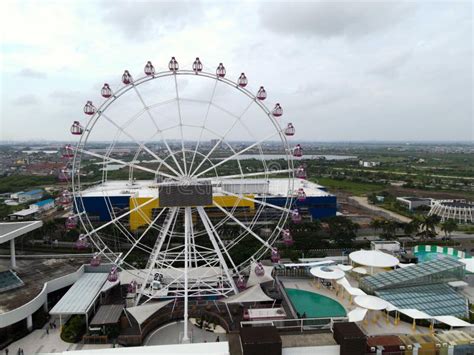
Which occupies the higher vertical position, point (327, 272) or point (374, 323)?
point (327, 272)

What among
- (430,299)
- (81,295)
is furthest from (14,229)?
Answer: (430,299)

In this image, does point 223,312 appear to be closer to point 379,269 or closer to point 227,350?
point 227,350

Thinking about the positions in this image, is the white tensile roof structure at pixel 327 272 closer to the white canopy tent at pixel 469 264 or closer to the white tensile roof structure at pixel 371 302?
the white tensile roof structure at pixel 371 302

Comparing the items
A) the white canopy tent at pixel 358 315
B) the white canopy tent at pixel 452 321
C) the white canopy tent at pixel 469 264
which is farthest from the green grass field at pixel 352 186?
the white canopy tent at pixel 358 315

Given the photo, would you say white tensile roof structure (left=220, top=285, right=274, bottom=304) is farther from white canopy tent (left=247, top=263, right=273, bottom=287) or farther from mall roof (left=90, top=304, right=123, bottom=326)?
mall roof (left=90, top=304, right=123, bottom=326)

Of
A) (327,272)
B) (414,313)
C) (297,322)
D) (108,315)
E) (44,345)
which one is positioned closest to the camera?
(44,345)

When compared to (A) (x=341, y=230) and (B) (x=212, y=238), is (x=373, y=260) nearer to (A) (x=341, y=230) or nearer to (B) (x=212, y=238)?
(A) (x=341, y=230)

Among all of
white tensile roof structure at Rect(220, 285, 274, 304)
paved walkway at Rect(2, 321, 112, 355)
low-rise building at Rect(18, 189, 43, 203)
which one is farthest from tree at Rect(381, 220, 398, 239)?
low-rise building at Rect(18, 189, 43, 203)
